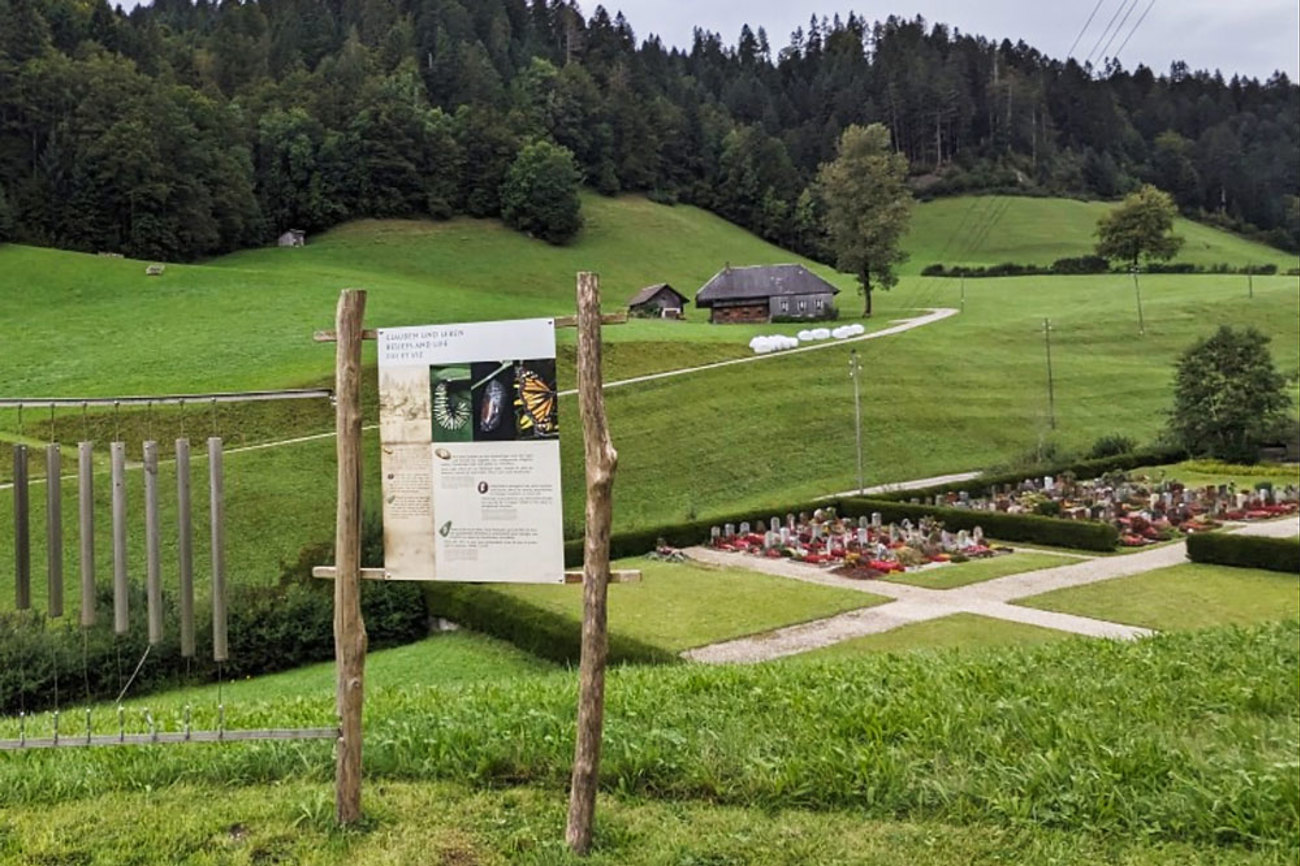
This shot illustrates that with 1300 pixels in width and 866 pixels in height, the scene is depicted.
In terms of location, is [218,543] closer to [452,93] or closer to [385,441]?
[385,441]

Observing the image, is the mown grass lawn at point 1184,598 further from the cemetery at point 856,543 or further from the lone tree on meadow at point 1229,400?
the lone tree on meadow at point 1229,400

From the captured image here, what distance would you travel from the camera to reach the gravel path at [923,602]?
1736 cm

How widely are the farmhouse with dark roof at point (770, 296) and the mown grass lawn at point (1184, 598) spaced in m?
49.4

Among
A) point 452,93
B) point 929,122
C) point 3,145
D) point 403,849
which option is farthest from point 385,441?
point 929,122

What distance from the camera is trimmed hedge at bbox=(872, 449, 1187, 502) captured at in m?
35.1

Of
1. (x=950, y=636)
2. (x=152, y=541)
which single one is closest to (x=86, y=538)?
(x=152, y=541)

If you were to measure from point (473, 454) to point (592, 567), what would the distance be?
1.08m

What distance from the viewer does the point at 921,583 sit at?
23281 millimetres

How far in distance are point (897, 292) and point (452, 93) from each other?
61386 mm

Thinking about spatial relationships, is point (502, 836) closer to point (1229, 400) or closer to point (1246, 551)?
point (1246, 551)

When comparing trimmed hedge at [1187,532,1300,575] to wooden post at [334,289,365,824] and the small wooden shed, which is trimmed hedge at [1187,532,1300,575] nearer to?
wooden post at [334,289,365,824]

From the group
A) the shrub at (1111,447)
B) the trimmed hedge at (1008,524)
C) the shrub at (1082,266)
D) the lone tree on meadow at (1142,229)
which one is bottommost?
the trimmed hedge at (1008,524)

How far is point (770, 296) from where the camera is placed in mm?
72000

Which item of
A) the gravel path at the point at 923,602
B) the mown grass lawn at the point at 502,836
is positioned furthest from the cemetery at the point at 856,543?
the mown grass lawn at the point at 502,836
